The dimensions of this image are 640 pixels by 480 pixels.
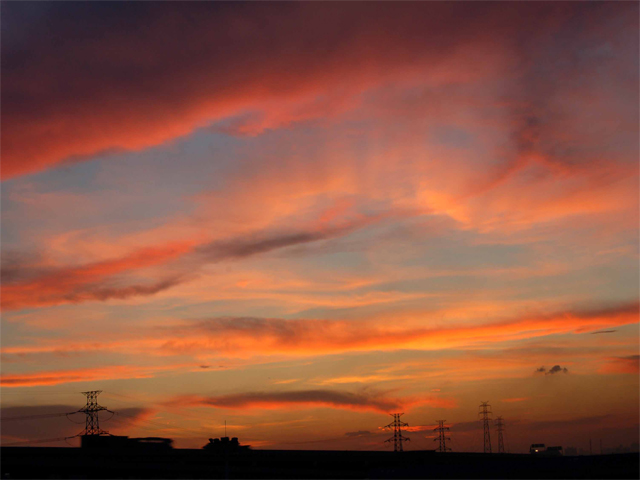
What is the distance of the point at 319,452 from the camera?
4395 inches

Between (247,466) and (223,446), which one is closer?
(247,466)

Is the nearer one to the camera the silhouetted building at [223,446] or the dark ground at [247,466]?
the dark ground at [247,466]

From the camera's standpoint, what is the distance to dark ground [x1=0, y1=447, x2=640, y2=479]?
8500cm

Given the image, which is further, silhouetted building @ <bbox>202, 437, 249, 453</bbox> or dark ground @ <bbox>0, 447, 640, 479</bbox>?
silhouetted building @ <bbox>202, 437, 249, 453</bbox>

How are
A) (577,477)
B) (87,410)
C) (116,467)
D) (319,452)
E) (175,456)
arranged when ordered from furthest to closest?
(87,410)
(319,452)
(175,456)
(116,467)
(577,477)

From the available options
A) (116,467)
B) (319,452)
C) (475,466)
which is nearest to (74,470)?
(116,467)

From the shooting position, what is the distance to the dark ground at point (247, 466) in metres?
85.0

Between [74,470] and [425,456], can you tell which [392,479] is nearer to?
[425,456]

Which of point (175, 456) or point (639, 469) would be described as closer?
point (639, 469)

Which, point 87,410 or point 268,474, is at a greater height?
point 87,410

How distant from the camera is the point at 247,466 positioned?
97438mm

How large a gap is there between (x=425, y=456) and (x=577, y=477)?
128 feet

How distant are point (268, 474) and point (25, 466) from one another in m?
31.9

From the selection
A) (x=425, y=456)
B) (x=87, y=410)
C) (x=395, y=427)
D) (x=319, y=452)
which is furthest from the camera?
(x=395, y=427)
